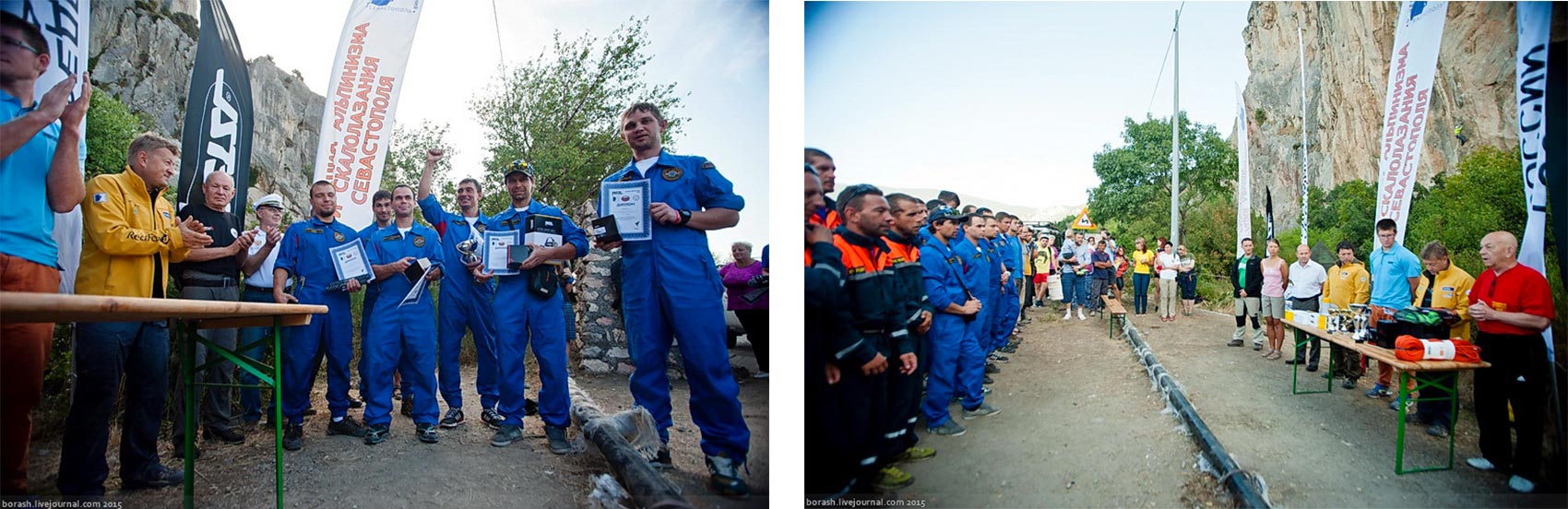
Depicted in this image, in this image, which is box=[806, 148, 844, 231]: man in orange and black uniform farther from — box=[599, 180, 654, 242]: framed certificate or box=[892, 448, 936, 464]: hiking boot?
box=[892, 448, 936, 464]: hiking boot

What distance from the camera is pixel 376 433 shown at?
372 centimetres

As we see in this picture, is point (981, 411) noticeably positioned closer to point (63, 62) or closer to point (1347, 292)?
point (1347, 292)

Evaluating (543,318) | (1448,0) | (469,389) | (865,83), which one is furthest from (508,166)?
(1448,0)

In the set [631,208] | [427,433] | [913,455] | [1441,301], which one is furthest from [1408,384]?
[427,433]

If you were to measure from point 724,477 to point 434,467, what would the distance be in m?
1.30

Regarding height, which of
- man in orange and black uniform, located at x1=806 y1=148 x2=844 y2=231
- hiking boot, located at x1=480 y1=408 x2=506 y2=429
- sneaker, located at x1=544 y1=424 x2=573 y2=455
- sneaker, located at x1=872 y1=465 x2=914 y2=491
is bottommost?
sneaker, located at x1=872 y1=465 x2=914 y2=491

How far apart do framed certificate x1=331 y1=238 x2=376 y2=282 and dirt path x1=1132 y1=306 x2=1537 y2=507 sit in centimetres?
380

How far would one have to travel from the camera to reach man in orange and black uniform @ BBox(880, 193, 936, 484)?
3758 millimetres

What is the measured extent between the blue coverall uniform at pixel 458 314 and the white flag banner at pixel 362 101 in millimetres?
308

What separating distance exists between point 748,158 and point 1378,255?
3.11m

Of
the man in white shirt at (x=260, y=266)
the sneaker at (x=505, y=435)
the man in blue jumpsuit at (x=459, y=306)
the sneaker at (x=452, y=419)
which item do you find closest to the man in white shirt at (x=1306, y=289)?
the sneaker at (x=505, y=435)

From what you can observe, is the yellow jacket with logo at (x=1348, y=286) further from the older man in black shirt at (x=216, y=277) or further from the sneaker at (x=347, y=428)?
the older man in black shirt at (x=216, y=277)

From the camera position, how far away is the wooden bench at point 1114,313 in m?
4.08

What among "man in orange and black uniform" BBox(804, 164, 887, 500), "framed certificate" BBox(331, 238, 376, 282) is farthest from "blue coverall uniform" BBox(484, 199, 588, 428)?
"man in orange and black uniform" BBox(804, 164, 887, 500)
